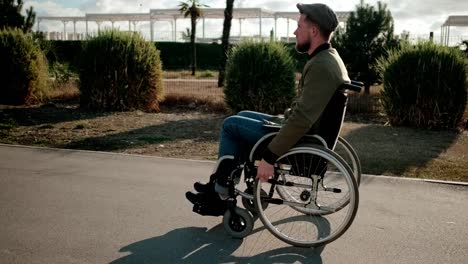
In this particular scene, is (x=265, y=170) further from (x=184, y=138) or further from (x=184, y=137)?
(x=184, y=137)

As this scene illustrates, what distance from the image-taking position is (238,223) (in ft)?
13.8

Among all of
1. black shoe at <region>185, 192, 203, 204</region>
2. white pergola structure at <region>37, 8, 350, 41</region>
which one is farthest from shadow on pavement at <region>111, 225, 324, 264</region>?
white pergola structure at <region>37, 8, 350, 41</region>

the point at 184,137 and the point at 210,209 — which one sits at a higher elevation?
the point at 210,209

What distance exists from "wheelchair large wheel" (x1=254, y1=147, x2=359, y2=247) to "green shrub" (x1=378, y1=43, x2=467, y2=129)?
623 cm

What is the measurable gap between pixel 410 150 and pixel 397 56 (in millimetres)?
3400

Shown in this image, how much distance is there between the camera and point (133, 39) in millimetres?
12430

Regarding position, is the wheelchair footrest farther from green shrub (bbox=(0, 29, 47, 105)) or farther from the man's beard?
green shrub (bbox=(0, 29, 47, 105))

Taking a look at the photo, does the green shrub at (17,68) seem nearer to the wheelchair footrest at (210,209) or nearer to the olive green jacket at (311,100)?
the wheelchair footrest at (210,209)

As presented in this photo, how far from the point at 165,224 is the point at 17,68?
10272mm

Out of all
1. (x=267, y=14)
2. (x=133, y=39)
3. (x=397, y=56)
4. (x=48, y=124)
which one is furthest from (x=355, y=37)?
(x=267, y=14)

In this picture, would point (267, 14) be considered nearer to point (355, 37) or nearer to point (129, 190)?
point (355, 37)

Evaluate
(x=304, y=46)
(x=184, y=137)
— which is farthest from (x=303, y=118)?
(x=184, y=137)

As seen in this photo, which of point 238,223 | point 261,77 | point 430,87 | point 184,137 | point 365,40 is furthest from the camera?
point 365,40

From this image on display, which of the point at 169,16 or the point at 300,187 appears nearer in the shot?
the point at 300,187
